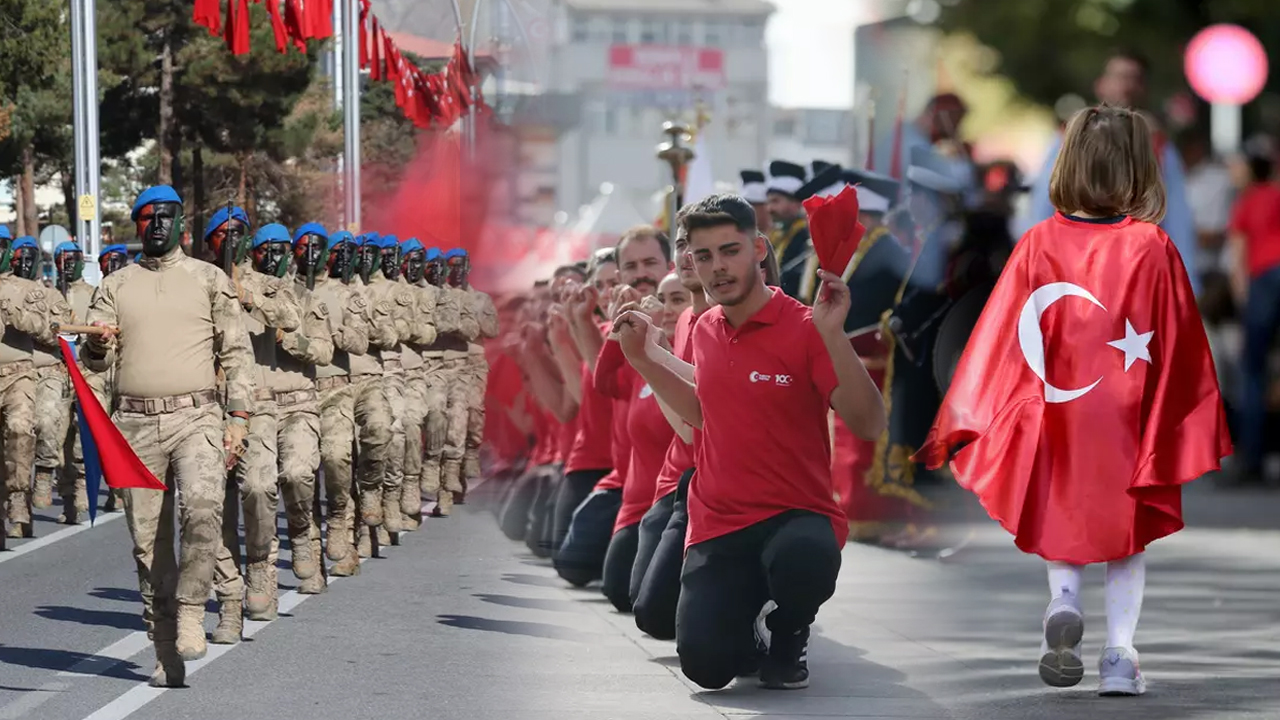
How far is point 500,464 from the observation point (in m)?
15.2

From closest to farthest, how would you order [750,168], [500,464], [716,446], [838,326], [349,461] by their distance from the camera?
[838,326] → [716,446] → [349,461] → [500,464] → [750,168]

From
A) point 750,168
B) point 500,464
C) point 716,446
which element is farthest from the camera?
point 750,168

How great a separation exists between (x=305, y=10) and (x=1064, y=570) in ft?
48.9

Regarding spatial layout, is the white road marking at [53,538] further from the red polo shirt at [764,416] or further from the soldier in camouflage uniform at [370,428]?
the red polo shirt at [764,416]

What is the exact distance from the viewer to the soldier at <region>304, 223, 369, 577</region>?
46.1 feet

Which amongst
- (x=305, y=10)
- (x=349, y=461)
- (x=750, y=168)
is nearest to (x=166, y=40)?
(x=305, y=10)

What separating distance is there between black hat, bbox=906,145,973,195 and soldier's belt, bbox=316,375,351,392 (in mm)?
3261

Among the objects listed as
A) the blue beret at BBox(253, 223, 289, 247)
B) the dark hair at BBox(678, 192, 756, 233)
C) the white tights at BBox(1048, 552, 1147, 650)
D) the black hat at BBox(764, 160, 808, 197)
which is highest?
the dark hair at BBox(678, 192, 756, 233)

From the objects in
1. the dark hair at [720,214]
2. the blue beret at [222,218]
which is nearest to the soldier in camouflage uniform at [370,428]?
the blue beret at [222,218]

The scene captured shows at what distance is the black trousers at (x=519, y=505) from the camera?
47.7 ft

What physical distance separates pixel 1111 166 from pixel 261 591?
4.97m

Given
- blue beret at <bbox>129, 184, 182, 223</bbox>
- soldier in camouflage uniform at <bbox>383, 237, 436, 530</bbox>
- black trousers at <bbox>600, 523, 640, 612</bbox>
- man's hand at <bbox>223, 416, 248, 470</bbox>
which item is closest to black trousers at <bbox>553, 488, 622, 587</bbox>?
black trousers at <bbox>600, 523, 640, 612</bbox>

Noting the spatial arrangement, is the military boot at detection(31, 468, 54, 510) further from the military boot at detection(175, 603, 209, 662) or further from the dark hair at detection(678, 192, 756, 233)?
the dark hair at detection(678, 192, 756, 233)

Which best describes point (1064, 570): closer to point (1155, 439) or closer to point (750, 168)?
point (1155, 439)
